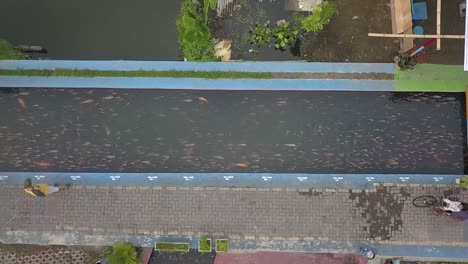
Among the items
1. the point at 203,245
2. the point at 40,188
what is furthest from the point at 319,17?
the point at 40,188

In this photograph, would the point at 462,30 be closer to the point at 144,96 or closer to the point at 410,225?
the point at 410,225

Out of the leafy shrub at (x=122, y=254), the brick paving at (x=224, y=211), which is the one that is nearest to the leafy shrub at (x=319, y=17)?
the brick paving at (x=224, y=211)

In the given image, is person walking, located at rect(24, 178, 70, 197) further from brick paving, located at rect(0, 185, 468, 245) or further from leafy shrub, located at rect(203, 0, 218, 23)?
leafy shrub, located at rect(203, 0, 218, 23)

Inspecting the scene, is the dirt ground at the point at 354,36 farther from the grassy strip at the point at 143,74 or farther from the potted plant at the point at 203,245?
the potted plant at the point at 203,245

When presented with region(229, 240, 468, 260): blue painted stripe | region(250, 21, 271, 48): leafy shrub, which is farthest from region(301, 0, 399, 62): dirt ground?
region(229, 240, 468, 260): blue painted stripe

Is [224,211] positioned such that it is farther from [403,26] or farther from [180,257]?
[403,26]

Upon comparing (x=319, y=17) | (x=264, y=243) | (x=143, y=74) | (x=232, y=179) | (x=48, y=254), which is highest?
(x=319, y=17)
